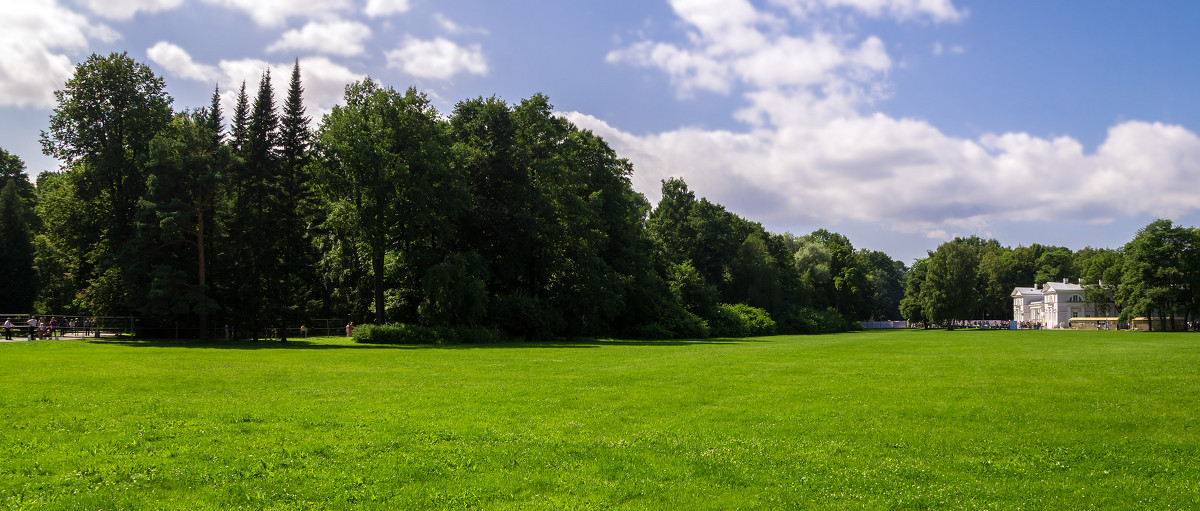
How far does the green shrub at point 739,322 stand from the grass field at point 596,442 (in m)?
51.1

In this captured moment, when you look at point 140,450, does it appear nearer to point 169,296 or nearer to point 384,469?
point 384,469

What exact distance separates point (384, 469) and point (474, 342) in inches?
1387

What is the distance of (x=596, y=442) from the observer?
10648 millimetres

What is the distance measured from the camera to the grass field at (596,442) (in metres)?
8.09

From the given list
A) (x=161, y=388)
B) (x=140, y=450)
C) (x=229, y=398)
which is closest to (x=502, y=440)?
(x=140, y=450)

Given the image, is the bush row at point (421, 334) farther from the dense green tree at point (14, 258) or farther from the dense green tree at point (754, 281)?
the dense green tree at point (754, 281)

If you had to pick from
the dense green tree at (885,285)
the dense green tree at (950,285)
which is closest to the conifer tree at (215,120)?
the dense green tree at (950,285)

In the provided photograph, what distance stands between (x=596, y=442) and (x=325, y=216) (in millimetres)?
41836

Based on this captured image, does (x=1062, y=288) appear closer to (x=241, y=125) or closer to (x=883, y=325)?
(x=883, y=325)

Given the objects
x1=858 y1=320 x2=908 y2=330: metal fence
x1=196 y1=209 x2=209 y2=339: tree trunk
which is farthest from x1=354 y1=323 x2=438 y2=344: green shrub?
x1=858 y1=320 x2=908 y2=330: metal fence

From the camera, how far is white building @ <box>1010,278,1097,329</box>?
113812mm

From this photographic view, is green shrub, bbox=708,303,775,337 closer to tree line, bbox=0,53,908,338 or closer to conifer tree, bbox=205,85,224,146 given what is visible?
tree line, bbox=0,53,908,338

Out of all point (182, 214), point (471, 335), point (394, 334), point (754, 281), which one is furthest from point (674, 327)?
point (182, 214)

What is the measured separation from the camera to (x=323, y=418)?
1231cm
